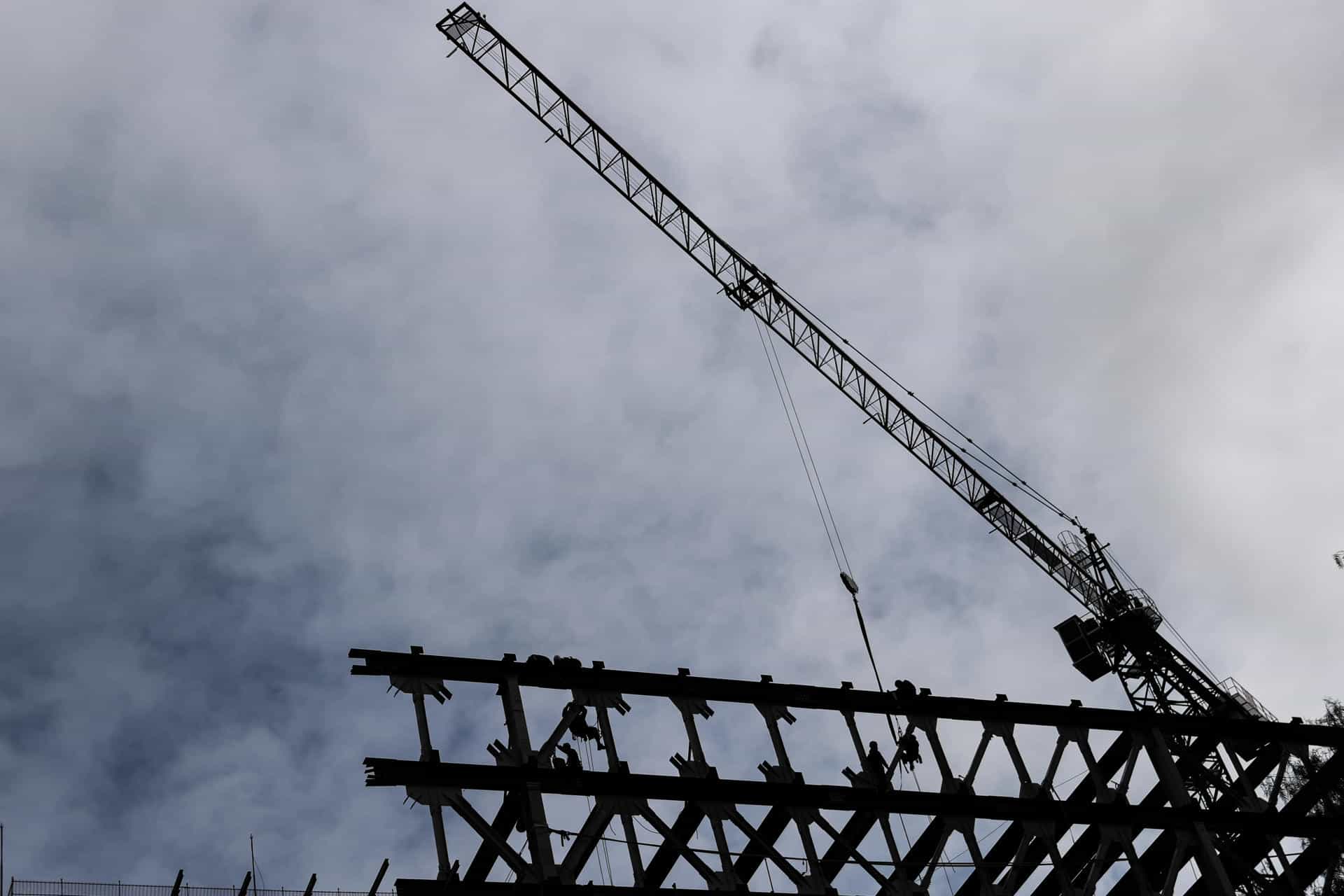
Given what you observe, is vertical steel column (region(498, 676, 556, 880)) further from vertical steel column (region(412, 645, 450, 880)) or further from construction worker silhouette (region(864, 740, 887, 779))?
construction worker silhouette (region(864, 740, 887, 779))

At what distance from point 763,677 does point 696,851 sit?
3320 millimetres

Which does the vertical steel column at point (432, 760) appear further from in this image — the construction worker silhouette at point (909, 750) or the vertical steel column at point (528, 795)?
the construction worker silhouette at point (909, 750)

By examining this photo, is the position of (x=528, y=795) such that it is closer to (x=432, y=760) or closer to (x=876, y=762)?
(x=432, y=760)

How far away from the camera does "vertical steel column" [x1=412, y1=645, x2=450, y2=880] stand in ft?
53.6

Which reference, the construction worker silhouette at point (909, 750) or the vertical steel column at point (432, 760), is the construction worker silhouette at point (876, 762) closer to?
the construction worker silhouette at point (909, 750)

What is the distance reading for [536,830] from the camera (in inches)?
664

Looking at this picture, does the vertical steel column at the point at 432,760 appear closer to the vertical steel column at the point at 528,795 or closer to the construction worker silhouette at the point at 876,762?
the vertical steel column at the point at 528,795

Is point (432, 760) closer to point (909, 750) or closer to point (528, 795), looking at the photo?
point (528, 795)

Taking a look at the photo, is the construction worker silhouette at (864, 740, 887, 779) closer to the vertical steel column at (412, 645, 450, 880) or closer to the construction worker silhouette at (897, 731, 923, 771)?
→ the construction worker silhouette at (897, 731, 923, 771)

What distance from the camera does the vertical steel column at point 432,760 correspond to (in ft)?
53.6

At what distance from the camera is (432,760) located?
673 inches

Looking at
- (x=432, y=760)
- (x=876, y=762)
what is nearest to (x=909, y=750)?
(x=876, y=762)

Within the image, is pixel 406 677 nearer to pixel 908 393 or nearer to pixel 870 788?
pixel 870 788

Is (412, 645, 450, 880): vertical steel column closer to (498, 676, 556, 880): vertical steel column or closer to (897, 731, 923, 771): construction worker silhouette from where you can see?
(498, 676, 556, 880): vertical steel column
